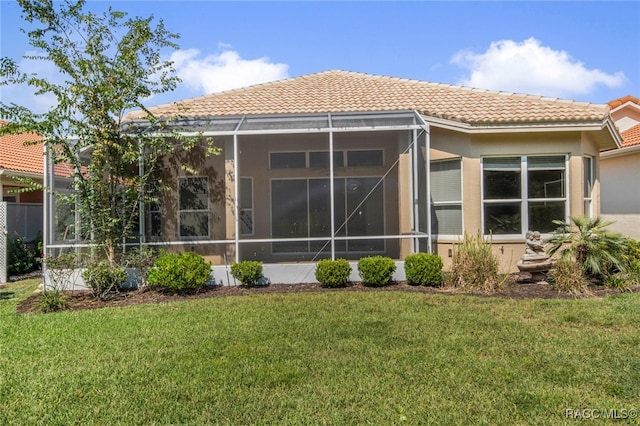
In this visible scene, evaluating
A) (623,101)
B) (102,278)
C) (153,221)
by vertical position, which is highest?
(623,101)

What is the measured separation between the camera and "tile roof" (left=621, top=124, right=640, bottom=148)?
15.7 m

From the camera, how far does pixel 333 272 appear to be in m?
9.41

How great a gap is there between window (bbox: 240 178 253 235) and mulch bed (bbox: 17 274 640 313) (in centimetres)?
141

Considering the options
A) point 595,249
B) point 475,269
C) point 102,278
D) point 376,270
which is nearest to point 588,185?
point 595,249

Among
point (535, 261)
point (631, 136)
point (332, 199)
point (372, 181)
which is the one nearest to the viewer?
point (535, 261)

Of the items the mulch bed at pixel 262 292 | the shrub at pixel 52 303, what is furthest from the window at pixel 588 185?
the shrub at pixel 52 303

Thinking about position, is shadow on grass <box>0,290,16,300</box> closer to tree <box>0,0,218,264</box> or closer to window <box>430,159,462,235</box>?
tree <box>0,0,218,264</box>

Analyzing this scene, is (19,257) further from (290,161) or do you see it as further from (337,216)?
(337,216)

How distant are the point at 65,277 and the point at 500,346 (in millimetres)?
8953

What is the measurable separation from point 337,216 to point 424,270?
7.64 ft

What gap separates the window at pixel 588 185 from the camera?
12.3 m

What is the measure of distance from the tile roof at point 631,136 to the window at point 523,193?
6.36 metres

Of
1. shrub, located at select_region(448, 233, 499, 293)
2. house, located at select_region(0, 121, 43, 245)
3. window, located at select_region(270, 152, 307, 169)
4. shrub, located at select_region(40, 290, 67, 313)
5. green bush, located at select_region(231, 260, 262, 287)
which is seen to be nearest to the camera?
shrub, located at select_region(40, 290, 67, 313)

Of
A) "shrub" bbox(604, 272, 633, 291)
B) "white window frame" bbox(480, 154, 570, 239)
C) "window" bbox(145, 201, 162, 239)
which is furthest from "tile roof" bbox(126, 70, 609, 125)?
"shrub" bbox(604, 272, 633, 291)
